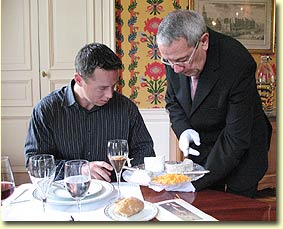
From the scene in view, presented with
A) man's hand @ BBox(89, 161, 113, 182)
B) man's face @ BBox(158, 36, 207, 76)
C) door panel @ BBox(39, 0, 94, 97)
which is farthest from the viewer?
door panel @ BBox(39, 0, 94, 97)

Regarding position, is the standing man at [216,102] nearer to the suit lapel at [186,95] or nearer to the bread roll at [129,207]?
the suit lapel at [186,95]

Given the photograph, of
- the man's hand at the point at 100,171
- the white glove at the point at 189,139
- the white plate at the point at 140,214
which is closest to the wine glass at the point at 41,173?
the white plate at the point at 140,214

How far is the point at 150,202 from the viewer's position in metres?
1.11

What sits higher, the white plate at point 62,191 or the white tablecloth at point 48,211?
the white plate at point 62,191

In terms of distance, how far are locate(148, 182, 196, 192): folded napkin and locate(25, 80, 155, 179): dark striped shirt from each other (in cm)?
34

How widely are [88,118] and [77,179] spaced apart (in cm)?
64

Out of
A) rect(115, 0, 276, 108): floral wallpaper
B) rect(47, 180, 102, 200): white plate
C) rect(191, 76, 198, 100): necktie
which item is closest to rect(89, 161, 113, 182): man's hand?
rect(47, 180, 102, 200): white plate

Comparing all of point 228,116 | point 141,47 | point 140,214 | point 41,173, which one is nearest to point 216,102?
point 228,116

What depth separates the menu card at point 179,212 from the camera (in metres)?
0.97

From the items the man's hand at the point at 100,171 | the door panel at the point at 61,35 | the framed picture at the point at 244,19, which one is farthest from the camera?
the door panel at the point at 61,35

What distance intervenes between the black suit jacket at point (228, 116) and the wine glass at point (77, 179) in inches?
21.3

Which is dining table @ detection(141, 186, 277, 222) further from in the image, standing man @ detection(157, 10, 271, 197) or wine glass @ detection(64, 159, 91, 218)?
wine glass @ detection(64, 159, 91, 218)

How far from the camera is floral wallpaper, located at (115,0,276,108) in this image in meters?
3.12

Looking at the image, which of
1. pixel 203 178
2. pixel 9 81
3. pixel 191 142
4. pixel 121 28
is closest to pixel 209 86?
pixel 191 142
